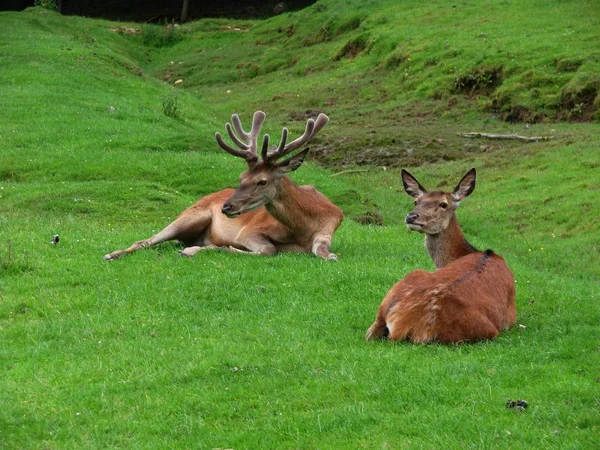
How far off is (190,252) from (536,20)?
22.0m

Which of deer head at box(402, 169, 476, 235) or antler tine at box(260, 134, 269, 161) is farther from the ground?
deer head at box(402, 169, 476, 235)

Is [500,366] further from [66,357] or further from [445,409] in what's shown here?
[66,357]

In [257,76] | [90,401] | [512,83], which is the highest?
[90,401]

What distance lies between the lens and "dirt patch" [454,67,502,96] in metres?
27.3

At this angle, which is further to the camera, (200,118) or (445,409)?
(200,118)

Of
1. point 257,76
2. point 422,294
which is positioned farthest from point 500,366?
point 257,76

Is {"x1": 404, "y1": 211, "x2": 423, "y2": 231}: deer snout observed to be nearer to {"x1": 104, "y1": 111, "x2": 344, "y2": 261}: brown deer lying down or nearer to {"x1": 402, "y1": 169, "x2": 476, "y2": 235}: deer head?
{"x1": 402, "y1": 169, "x2": 476, "y2": 235}: deer head

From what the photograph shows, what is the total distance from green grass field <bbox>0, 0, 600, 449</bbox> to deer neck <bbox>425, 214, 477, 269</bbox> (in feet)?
2.31

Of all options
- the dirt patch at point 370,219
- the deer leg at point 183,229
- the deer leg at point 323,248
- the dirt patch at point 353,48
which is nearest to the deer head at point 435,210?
the deer leg at point 323,248

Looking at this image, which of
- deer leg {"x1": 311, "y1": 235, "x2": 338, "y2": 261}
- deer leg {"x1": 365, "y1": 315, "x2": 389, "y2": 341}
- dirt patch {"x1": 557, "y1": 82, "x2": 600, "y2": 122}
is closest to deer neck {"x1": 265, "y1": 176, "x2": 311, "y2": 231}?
deer leg {"x1": 311, "y1": 235, "x2": 338, "y2": 261}

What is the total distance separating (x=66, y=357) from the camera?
8.30 metres

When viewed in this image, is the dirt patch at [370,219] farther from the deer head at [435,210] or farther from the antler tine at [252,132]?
the deer head at [435,210]

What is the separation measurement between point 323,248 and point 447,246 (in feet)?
8.52

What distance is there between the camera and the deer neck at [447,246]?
9961 millimetres
